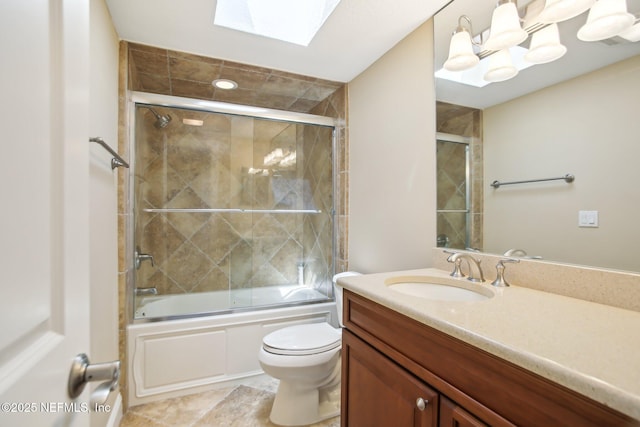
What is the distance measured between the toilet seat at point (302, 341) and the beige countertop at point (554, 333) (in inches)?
28.8

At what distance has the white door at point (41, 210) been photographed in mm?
323

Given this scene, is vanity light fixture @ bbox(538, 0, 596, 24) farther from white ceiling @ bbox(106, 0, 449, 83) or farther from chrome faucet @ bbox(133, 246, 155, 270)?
chrome faucet @ bbox(133, 246, 155, 270)

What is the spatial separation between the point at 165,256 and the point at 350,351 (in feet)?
6.88

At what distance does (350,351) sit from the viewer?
3.95ft

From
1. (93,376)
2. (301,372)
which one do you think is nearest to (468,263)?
(301,372)

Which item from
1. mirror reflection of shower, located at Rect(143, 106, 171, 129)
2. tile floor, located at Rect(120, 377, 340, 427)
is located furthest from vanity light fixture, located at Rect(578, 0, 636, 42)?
mirror reflection of shower, located at Rect(143, 106, 171, 129)

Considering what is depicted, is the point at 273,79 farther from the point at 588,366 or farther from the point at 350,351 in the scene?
the point at 588,366

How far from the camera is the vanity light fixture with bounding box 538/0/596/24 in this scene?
0.99m

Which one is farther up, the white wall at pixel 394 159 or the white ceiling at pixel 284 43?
the white ceiling at pixel 284 43

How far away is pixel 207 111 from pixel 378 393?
216cm

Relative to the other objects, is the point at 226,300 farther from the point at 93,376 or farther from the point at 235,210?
the point at 93,376

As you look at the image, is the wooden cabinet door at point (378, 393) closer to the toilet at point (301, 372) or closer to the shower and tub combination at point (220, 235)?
the toilet at point (301, 372)

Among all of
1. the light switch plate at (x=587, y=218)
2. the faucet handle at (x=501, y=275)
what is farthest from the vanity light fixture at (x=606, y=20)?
the faucet handle at (x=501, y=275)

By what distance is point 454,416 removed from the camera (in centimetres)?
74
